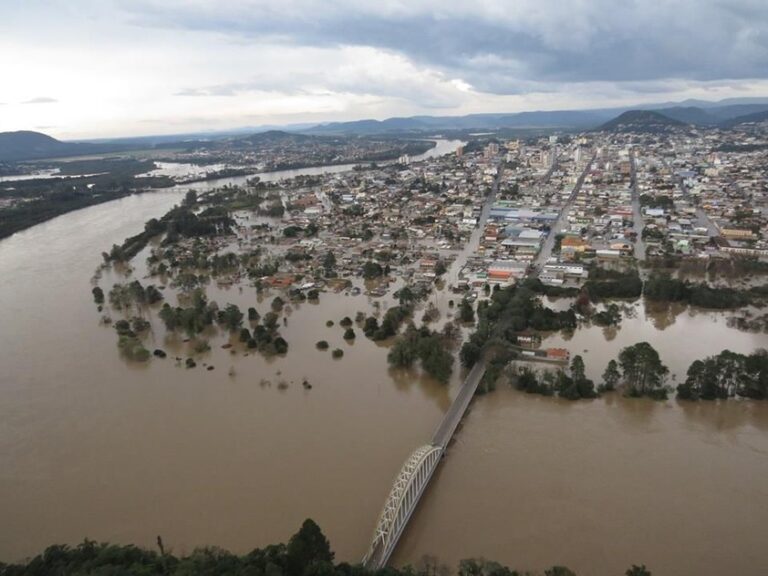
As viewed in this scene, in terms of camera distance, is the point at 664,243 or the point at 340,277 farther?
the point at 664,243

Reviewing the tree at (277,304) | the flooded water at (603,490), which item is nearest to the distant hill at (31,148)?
the tree at (277,304)

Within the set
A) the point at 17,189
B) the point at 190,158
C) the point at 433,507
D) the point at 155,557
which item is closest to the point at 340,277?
the point at 433,507

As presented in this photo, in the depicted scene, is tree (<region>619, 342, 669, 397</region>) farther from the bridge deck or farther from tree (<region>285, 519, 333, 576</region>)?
tree (<region>285, 519, 333, 576</region>)

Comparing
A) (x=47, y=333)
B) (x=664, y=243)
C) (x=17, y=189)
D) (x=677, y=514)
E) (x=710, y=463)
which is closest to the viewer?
(x=677, y=514)

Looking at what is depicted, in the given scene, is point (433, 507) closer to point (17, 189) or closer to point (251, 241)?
point (251, 241)

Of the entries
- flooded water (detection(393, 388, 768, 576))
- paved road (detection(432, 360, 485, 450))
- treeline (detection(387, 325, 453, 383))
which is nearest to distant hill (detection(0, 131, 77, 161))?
treeline (detection(387, 325, 453, 383))
